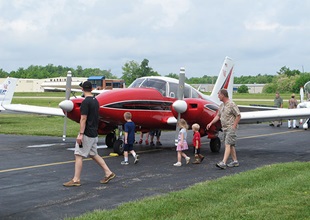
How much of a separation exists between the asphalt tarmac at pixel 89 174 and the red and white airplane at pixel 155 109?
0.94 m

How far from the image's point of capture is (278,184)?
938cm

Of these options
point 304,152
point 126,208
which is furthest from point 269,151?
point 126,208

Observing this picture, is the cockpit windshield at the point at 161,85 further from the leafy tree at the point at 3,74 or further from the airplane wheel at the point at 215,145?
the leafy tree at the point at 3,74

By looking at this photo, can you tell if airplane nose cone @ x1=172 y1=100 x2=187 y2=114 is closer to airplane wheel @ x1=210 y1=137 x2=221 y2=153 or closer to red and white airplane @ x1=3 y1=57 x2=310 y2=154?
red and white airplane @ x1=3 y1=57 x2=310 y2=154

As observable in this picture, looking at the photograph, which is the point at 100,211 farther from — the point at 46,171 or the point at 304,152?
the point at 304,152

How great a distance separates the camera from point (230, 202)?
782 centimetres

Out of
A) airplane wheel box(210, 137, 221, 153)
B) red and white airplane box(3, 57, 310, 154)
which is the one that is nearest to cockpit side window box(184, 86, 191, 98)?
red and white airplane box(3, 57, 310, 154)

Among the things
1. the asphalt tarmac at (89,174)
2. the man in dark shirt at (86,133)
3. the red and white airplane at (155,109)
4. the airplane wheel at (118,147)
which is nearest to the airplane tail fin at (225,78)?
the asphalt tarmac at (89,174)

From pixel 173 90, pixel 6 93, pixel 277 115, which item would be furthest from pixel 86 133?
pixel 6 93

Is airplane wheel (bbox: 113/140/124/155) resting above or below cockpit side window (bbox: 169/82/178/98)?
below

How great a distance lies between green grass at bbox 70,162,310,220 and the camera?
7.01 m

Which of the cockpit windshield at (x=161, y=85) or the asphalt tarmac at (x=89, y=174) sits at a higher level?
the cockpit windshield at (x=161, y=85)

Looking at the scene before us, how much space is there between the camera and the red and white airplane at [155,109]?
14.6 metres

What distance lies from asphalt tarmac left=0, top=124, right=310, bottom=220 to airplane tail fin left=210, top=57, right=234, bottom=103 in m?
2.38
